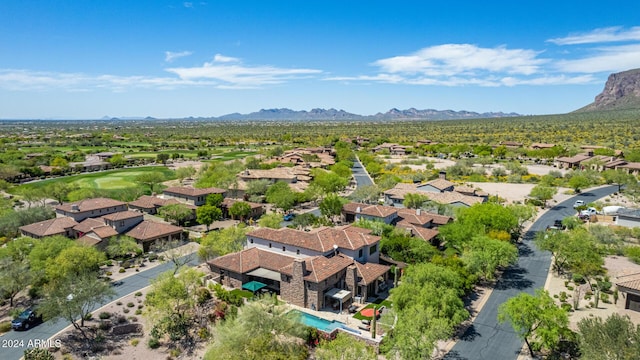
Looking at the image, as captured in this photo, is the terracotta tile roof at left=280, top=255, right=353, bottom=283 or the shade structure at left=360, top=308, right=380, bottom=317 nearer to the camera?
the shade structure at left=360, top=308, right=380, bottom=317

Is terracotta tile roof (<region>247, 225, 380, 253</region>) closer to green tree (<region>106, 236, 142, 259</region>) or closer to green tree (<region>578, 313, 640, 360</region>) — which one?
green tree (<region>106, 236, 142, 259</region>)

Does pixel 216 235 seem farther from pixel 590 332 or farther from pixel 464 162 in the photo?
pixel 464 162

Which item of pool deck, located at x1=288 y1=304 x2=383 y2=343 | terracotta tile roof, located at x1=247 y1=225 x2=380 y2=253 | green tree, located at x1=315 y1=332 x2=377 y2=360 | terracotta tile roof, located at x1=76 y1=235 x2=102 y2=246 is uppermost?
terracotta tile roof, located at x1=247 y1=225 x2=380 y2=253

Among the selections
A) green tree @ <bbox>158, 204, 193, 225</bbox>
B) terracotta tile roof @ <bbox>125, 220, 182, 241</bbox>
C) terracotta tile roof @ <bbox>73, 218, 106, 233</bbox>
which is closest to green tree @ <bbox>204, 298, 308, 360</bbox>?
terracotta tile roof @ <bbox>125, 220, 182, 241</bbox>

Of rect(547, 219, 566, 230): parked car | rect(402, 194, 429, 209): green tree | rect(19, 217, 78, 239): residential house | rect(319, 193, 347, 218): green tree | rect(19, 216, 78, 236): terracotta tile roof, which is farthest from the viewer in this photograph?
rect(402, 194, 429, 209): green tree

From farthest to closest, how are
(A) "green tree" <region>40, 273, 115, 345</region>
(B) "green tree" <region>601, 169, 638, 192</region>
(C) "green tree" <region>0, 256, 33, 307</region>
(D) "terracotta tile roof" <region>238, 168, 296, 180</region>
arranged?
(D) "terracotta tile roof" <region>238, 168, 296, 180</region> → (B) "green tree" <region>601, 169, 638, 192</region> → (C) "green tree" <region>0, 256, 33, 307</region> → (A) "green tree" <region>40, 273, 115, 345</region>

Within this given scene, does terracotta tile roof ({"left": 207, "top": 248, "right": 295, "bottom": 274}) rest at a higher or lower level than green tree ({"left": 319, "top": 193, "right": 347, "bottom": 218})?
lower

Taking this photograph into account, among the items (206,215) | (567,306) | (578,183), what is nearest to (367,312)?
(567,306)
